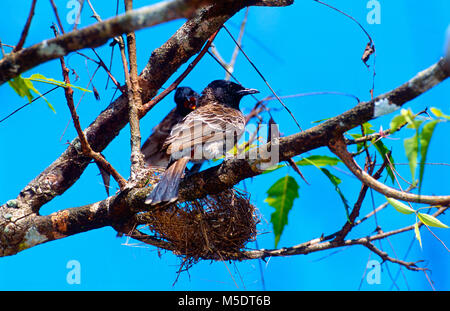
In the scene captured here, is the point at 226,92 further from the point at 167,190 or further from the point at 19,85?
the point at 19,85

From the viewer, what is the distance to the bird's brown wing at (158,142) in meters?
4.00

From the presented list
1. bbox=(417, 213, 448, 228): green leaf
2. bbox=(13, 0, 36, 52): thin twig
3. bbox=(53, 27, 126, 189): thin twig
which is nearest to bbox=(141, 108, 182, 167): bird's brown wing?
bbox=(53, 27, 126, 189): thin twig

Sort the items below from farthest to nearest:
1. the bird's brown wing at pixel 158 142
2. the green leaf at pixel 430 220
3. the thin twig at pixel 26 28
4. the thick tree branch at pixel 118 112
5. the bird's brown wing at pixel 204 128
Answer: the bird's brown wing at pixel 158 142
the thick tree branch at pixel 118 112
the bird's brown wing at pixel 204 128
the green leaf at pixel 430 220
the thin twig at pixel 26 28

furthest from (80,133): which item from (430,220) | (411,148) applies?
(430,220)

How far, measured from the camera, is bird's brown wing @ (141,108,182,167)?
4.00 m

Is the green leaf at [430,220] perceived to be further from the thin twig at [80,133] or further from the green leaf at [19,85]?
the green leaf at [19,85]

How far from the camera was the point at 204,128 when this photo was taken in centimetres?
311

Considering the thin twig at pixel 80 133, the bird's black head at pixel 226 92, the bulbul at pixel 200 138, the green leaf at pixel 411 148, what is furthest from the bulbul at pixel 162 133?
the green leaf at pixel 411 148

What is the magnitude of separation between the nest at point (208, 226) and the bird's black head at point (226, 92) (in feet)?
3.16

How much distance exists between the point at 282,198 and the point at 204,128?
1320 mm

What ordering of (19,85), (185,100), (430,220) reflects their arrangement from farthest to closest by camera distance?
(185,100) → (430,220) → (19,85)

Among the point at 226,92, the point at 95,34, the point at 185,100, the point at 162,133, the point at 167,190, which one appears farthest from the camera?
the point at 162,133

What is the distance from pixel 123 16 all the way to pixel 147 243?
7.05 feet

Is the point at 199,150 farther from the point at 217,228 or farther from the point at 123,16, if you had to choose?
the point at 123,16
